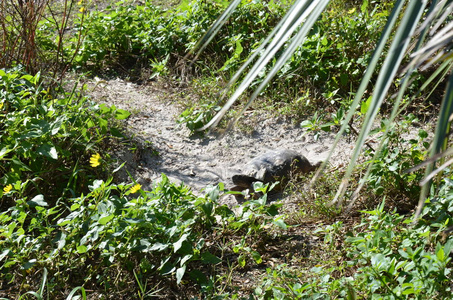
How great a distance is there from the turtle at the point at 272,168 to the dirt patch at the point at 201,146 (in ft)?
0.47

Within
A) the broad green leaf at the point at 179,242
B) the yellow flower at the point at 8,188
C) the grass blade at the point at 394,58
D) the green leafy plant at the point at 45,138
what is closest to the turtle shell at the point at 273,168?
the green leafy plant at the point at 45,138

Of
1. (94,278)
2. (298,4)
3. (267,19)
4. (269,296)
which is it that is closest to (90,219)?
(94,278)

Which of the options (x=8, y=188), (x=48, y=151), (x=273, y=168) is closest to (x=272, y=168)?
(x=273, y=168)

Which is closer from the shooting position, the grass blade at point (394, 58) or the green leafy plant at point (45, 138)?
the grass blade at point (394, 58)

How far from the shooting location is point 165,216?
290 centimetres

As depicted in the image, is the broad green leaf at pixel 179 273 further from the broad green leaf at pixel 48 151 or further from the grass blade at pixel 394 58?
the grass blade at pixel 394 58

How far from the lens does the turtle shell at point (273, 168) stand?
3904 mm

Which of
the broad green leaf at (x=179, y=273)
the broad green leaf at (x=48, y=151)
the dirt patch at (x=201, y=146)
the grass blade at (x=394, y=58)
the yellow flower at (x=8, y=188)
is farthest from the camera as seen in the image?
the dirt patch at (x=201, y=146)

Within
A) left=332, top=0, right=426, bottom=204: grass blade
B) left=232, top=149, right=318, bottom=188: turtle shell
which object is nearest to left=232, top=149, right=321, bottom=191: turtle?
left=232, top=149, right=318, bottom=188: turtle shell

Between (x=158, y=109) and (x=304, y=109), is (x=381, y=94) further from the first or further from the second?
(x=158, y=109)

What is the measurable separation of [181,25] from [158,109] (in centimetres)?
122

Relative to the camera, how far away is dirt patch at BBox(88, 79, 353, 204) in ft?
13.8

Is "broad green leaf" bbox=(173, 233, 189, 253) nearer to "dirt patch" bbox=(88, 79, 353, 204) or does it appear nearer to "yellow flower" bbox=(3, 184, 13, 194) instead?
"yellow flower" bbox=(3, 184, 13, 194)

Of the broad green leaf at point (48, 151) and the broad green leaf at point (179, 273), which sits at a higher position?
the broad green leaf at point (48, 151)
